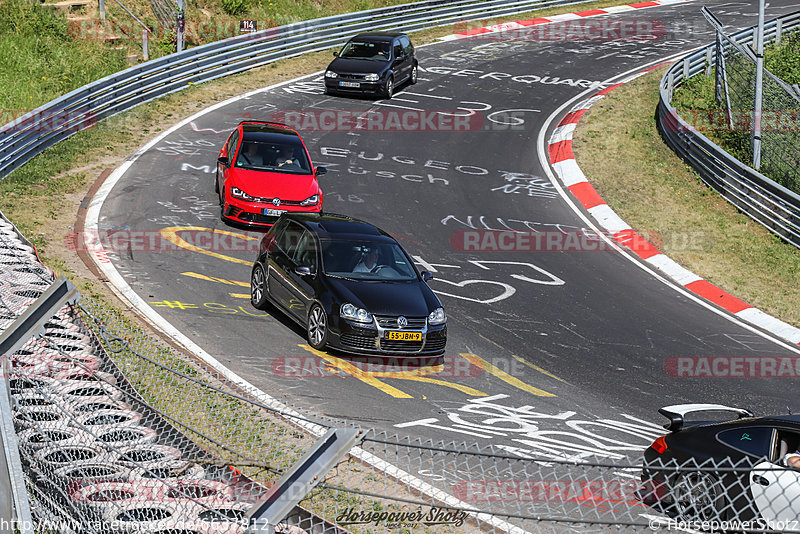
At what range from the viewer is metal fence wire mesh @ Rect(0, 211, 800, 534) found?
6.20 m

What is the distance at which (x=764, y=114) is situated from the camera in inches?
846

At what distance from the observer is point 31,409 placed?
6.93 metres

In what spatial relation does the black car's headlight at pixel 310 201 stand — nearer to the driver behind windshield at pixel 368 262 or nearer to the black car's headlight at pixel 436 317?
the driver behind windshield at pixel 368 262

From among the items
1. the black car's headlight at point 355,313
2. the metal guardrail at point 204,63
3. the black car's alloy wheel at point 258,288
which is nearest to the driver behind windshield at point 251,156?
the black car's alloy wheel at point 258,288

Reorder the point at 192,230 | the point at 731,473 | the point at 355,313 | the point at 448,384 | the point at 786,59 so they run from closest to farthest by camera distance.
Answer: the point at 731,473
the point at 448,384
the point at 355,313
the point at 192,230
the point at 786,59

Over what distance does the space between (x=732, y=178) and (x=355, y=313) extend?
39.8ft

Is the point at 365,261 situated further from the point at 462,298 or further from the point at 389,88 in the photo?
the point at 389,88

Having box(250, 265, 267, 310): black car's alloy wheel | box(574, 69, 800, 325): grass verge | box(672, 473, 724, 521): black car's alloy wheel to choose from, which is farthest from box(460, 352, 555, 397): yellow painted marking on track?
box(574, 69, 800, 325): grass verge

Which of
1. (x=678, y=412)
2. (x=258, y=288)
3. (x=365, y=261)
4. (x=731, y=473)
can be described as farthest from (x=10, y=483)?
(x=258, y=288)

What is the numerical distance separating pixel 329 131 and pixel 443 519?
59.8 ft

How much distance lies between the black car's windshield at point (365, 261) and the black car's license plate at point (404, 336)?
44.8 inches

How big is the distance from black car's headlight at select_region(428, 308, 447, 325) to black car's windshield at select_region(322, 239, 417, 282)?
2.81ft

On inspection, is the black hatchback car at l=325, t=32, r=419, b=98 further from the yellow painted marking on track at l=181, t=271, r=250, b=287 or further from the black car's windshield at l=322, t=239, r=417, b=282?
the black car's windshield at l=322, t=239, r=417, b=282

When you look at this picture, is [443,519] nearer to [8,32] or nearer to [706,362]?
[706,362]
